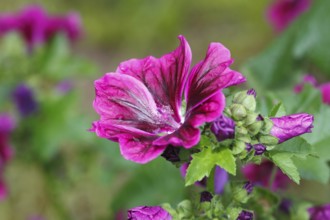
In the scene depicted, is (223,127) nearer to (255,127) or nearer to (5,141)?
(255,127)

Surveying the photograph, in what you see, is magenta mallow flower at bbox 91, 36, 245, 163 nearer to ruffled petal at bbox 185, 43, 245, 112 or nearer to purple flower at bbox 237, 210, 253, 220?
ruffled petal at bbox 185, 43, 245, 112

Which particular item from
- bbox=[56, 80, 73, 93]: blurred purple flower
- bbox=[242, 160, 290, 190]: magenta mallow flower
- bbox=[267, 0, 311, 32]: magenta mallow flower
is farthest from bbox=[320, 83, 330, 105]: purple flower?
bbox=[56, 80, 73, 93]: blurred purple flower

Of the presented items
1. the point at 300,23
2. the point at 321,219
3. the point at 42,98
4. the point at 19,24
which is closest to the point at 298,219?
the point at 321,219

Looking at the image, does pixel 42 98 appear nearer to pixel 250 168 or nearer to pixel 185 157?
pixel 250 168

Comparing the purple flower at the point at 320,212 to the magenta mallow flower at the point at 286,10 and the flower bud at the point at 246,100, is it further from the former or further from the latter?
the magenta mallow flower at the point at 286,10

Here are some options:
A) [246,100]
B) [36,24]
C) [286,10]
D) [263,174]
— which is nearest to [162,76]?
[246,100]

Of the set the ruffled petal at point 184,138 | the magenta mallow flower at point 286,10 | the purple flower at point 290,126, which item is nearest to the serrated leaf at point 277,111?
the purple flower at point 290,126
